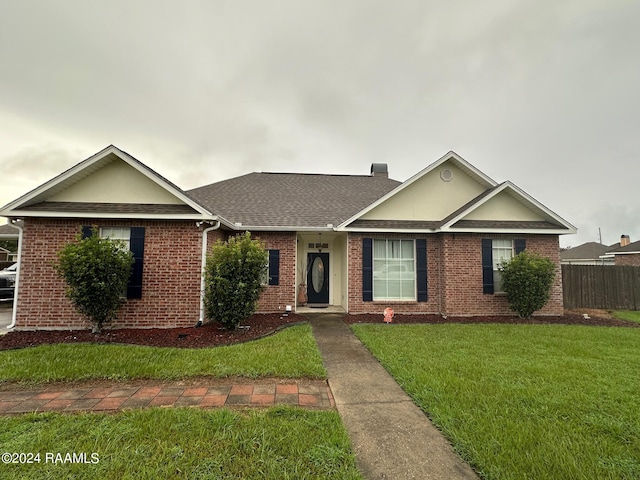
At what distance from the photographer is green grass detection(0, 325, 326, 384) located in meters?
4.50

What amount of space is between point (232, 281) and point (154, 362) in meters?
2.58

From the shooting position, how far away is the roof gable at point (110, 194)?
7613mm

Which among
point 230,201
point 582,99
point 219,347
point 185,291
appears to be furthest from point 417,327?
point 582,99

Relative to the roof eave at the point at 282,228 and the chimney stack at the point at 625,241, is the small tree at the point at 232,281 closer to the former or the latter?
the roof eave at the point at 282,228

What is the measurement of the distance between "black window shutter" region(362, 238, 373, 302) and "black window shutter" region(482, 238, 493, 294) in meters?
3.67

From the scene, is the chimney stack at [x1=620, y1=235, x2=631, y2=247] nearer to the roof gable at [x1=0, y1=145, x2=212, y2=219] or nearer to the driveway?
the roof gable at [x1=0, y1=145, x2=212, y2=219]

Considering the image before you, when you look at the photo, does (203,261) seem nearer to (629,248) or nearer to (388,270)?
(388,270)

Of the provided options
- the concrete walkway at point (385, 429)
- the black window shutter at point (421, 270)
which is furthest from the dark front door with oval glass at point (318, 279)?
the concrete walkway at point (385, 429)

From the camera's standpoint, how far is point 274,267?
33.0 ft

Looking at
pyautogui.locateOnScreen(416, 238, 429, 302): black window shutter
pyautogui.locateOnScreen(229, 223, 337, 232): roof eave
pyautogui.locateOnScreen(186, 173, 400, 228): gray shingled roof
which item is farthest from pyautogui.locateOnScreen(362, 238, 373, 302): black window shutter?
pyautogui.locateOnScreen(416, 238, 429, 302): black window shutter

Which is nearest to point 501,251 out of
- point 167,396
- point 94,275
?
point 167,396

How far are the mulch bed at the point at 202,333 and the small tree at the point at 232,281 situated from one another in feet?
1.60

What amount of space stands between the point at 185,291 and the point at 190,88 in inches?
286

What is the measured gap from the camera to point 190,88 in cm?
1048
